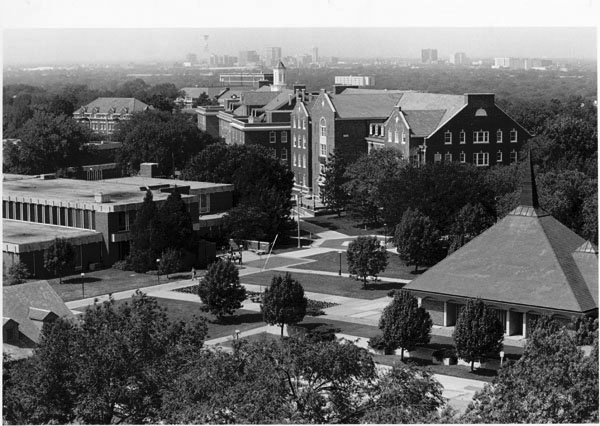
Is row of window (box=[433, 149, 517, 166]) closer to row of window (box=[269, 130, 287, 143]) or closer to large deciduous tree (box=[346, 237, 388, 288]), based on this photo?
row of window (box=[269, 130, 287, 143])

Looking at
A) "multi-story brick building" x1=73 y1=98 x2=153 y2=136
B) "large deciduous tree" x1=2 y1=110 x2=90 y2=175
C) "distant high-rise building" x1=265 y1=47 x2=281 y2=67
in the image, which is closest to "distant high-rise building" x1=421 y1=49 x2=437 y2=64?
"distant high-rise building" x1=265 y1=47 x2=281 y2=67

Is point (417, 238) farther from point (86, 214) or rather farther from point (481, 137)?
point (481, 137)

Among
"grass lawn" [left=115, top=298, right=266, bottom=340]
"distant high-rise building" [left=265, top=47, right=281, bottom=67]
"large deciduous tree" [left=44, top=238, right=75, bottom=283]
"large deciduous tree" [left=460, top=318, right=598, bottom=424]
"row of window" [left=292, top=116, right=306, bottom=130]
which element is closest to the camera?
"large deciduous tree" [left=460, top=318, right=598, bottom=424]

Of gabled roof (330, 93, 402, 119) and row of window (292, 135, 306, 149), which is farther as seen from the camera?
row of window (292, 135, 306, 149)

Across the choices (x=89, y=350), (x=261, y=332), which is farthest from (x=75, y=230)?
(x=89, y=350)

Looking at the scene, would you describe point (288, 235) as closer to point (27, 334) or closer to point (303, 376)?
point (27, 334)

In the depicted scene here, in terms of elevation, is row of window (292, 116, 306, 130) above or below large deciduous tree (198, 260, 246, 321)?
above

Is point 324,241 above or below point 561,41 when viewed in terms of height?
below

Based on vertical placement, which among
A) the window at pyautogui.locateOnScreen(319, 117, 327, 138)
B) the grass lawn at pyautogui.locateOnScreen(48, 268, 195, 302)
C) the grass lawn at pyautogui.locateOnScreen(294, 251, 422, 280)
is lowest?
the grass lawn at pyautogui.locateOnScreen(48, 268, 195, 302)
